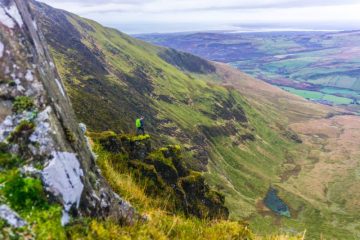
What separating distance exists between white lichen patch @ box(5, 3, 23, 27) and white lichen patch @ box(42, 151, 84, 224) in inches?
164

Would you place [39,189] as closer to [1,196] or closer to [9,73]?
[1,196]

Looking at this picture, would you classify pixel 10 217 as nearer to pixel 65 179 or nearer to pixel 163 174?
pixel 65 179

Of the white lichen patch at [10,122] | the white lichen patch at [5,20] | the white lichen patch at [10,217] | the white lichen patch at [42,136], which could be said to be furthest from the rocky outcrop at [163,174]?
the white lichen patch at [10,217]

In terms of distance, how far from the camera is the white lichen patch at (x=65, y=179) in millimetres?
9266

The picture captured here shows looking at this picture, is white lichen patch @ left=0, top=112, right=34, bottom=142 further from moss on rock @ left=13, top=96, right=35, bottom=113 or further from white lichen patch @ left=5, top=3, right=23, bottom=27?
white lichen patch @ left=5, top=3, right=23, bottom=27

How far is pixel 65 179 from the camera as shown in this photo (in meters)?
9.63

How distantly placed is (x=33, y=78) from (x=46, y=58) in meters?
2.53

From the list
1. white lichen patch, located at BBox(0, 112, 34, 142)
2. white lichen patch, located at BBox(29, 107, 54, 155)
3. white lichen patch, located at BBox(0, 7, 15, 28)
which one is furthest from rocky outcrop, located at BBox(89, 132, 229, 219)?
white lichen patch, located at BBox(0, 7, 15, 28)

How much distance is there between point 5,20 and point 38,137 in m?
3.71

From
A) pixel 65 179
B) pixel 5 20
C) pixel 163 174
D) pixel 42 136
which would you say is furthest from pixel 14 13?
pixel 163 174

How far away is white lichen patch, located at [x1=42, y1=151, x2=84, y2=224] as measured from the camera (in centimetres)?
927

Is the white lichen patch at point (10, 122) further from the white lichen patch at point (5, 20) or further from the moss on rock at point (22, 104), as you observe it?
the white lichen patch at point (5, 20)

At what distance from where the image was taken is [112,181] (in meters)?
14.8

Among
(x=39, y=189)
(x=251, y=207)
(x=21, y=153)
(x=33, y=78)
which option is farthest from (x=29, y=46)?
(x=251, y=207)
